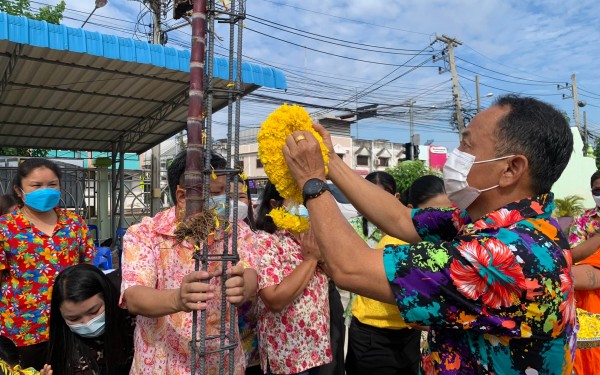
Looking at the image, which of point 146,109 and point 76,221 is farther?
point 146,109

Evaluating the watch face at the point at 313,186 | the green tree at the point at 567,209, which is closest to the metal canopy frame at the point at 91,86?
the watch face at the point at 313,186

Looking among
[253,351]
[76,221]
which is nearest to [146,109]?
[76,221]

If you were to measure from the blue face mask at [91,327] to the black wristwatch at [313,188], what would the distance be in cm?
148

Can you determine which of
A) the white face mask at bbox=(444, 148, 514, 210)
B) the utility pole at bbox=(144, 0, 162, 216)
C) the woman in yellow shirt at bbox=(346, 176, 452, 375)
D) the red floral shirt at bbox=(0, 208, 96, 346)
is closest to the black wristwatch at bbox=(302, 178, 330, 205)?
the white face mask at bbox=(444, 148, 514, 210)

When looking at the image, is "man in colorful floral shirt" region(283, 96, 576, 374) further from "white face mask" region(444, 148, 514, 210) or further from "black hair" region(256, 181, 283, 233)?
"black hair" region(256, 181, 283, 233)

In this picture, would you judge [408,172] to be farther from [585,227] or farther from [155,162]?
[585,227]

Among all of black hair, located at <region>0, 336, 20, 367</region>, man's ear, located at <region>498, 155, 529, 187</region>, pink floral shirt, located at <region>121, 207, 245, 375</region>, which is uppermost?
man's ear, located at <region>498, 155, 529, 187</region>

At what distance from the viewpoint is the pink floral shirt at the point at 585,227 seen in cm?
319

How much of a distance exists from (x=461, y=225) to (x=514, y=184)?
31 centimetres

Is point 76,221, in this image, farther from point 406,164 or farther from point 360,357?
point 406,164

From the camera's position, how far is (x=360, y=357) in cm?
284

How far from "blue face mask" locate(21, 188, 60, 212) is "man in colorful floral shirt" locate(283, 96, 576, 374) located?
2.40 meters

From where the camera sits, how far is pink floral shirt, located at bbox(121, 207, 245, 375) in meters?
1.71

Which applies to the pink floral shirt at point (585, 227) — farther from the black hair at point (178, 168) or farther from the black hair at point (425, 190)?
the black hair at point (178, 168)
